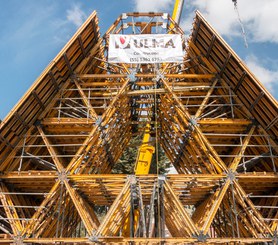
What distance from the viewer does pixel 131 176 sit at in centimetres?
1439

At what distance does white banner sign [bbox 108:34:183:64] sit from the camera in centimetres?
1691

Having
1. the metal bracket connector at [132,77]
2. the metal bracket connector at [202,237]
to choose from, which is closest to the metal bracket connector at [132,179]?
the metal bracket connector at [202,237]

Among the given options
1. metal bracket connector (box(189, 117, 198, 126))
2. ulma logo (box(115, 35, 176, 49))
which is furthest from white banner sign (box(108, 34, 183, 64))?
metal bracket connector (box(189, 117, 198, 126))

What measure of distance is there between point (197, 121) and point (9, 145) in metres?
8.98

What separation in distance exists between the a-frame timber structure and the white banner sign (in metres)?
1.16

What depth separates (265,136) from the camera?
52.4 ft

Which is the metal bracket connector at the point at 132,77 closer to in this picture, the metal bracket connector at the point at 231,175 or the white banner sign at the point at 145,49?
the white banner sign at the point at 145,49

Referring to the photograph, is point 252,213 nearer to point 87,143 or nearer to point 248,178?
point 248,178

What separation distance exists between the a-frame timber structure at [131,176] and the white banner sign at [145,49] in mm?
1160

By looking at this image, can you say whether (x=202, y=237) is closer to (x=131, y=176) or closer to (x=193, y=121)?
(x=131, y=176)

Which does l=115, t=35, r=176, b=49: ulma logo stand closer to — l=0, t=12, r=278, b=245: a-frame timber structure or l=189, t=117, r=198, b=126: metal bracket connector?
l=0, t=12, r=278, b=245: a-frame timber structure

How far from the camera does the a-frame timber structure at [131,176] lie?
14031mm

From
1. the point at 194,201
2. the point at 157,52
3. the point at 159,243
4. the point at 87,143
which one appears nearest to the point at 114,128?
the point at 87,143

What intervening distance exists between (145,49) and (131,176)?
677 cm
